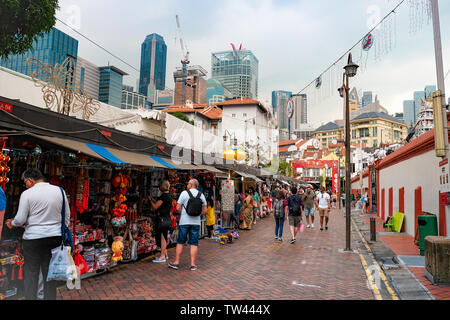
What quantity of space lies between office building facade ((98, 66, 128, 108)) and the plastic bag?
14151mm

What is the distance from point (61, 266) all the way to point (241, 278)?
3245 mm

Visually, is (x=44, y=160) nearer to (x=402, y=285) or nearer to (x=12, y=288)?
(x=12, y=288)

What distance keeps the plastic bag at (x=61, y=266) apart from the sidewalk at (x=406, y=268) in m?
4.98

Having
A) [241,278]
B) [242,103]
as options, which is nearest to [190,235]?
[241,278]

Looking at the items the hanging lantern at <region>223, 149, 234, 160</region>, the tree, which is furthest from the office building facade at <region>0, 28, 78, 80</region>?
the hanging lantern at <region>223, 149, 234, 160</region>

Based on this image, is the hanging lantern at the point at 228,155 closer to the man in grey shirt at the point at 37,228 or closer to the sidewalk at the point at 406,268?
the sidewalk at the point at 406,268

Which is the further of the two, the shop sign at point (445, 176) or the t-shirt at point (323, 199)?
the t-shirt at point (323, 199)

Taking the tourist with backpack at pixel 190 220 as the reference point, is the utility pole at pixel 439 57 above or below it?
above

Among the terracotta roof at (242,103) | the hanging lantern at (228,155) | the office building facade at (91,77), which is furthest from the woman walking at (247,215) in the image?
the terracotta roof at (242,103)

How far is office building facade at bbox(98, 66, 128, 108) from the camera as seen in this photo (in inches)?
742

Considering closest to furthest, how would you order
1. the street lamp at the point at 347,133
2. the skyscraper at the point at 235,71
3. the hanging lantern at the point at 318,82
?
the street lamp at the point at 347,133 < the hanging lantern at the point at 318,82 < the skyscraper at the point at 235,71

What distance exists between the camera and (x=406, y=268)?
694 cm

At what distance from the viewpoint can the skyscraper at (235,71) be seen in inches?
2602
